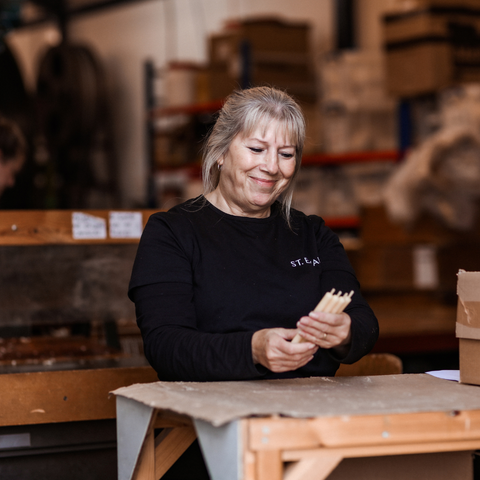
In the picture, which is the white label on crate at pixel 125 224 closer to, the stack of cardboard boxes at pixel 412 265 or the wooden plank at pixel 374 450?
the wooden plank at pixel 374 450

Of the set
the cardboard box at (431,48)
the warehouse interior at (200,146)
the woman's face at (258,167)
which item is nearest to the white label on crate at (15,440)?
the warehouse interior at (200,146)

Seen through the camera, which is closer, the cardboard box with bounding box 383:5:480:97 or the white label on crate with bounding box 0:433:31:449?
the white label on crate with bounding box 0:433:31:449

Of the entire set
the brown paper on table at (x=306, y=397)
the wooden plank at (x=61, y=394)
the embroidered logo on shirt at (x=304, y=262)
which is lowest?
the wooden plank at (x=61, y=394)

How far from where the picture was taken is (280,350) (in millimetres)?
1552

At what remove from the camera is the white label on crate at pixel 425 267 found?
480 centimetres

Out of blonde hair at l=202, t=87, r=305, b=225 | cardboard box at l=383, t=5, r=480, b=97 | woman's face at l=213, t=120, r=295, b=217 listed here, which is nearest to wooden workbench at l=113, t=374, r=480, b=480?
woman's face at l=213, t=120, r=295, b=217

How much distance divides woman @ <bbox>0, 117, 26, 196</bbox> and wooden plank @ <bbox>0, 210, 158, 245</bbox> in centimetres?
82

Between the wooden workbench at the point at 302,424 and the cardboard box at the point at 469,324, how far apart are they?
0.06 meters

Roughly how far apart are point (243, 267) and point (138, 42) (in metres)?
7.23

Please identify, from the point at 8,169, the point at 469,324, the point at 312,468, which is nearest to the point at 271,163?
the point at 469,324

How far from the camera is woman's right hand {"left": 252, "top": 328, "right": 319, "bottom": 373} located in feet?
5.08

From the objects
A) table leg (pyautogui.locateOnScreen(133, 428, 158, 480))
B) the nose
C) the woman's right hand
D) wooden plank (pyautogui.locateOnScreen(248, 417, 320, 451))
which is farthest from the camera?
the nose

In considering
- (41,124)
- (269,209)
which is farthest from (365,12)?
(269,209)

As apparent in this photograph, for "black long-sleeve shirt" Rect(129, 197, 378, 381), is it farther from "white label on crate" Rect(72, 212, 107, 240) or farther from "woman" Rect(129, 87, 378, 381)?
"white label on crate" Rect(72, 212, 107, 240)
